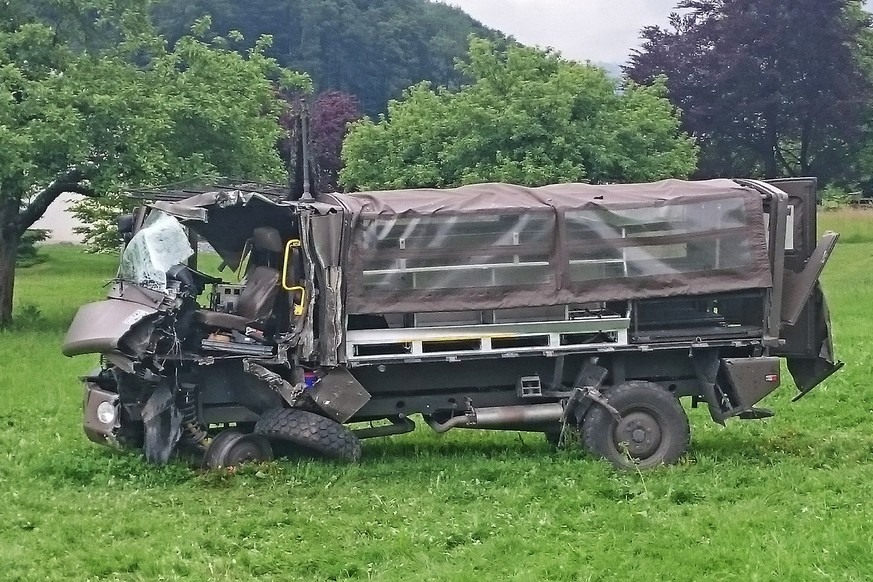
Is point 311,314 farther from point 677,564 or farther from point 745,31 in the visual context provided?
point 745,31

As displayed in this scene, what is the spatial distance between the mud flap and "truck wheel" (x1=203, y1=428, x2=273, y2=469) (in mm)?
324

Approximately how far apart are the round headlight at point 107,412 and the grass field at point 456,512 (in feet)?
1.10

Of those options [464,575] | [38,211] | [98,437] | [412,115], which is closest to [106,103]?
[38,211]

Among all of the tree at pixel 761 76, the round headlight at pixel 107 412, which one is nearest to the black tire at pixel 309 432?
the round headlight at pixel 107 412

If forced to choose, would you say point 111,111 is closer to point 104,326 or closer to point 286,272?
point 104,326

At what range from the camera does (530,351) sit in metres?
9.93

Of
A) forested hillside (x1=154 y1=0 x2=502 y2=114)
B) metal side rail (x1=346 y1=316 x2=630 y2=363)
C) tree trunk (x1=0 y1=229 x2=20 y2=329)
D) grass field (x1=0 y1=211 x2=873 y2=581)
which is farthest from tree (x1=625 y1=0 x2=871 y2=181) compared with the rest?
forested hillside (x1=154 y1=0 x2=502 y2=114)

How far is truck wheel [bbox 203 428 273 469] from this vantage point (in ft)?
32.3

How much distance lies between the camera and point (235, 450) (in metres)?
9.90

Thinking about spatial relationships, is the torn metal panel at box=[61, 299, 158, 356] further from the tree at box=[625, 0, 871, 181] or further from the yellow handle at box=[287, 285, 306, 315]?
the tree at box=[625, 0, 871, 181]

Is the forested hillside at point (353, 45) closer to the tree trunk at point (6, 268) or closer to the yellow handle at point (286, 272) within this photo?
the tree trunk at point (6, 268)

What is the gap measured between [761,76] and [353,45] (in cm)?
4076

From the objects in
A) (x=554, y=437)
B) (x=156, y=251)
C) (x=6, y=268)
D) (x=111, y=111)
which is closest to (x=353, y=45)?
(x=6, y=268)

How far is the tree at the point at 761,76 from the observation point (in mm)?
40125
